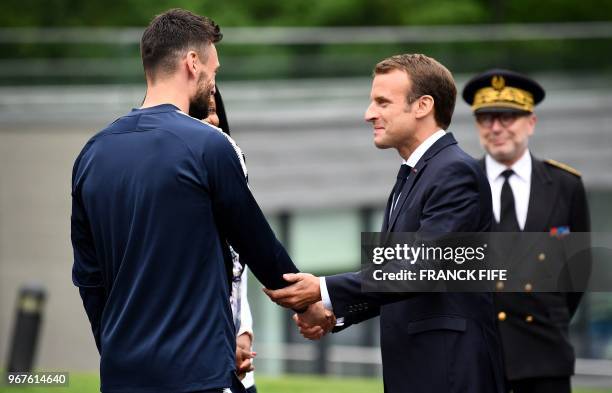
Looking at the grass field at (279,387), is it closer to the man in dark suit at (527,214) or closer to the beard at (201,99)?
the man in dark suit at (527,214)

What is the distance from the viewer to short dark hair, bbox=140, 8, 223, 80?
167 inches

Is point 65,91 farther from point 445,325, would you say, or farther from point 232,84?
point 445,325

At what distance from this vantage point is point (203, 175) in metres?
4.03

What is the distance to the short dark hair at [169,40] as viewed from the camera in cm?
423

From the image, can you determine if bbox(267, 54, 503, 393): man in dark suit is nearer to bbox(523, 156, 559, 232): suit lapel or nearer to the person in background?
the person in background

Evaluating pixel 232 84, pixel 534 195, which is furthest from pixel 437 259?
pixel 232 84

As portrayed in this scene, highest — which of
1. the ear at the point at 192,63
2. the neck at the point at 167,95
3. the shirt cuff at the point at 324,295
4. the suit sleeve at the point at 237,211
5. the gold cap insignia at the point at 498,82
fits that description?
the gold cap insignia at the point at 498,82

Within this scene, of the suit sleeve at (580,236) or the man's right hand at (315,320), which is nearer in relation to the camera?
the man's right hand at (315,320)

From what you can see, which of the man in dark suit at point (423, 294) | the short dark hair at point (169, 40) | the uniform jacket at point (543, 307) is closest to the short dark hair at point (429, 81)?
the man in dark suit at point (423, 294)

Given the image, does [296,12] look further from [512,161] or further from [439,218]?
[439,218]

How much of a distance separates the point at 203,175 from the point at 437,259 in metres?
1.21

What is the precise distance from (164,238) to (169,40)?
30.6 inches

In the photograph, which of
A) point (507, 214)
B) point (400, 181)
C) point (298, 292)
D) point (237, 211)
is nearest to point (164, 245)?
point (237, 211)

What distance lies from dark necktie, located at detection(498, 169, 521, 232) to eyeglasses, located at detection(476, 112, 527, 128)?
0.41 meters
